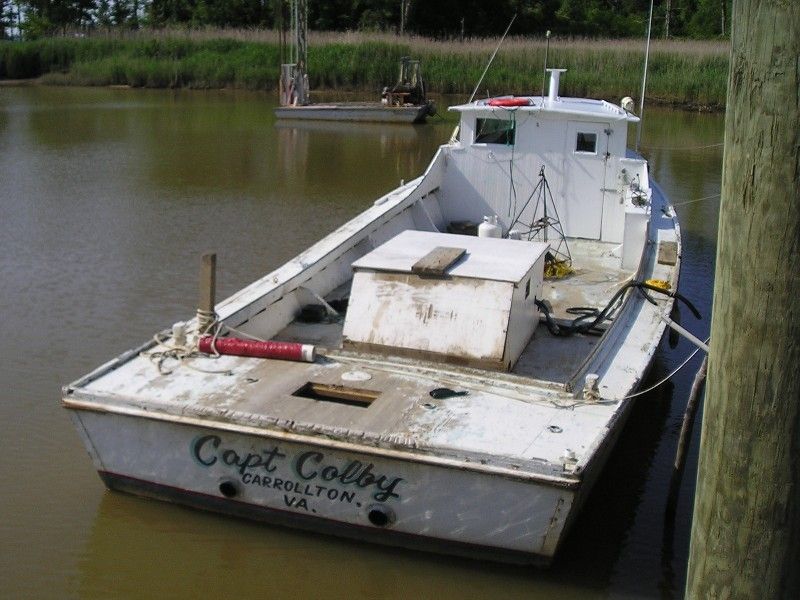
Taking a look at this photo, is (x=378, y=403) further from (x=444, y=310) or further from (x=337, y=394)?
(x=444, y=310)

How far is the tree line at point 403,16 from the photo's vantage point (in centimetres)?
4553

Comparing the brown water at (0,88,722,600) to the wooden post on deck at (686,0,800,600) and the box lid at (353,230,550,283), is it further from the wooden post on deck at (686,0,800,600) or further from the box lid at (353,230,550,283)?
the wooden post on deck at (686,0,800,600)

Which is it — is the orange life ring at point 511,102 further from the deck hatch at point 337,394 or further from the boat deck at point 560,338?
the deck hatch at point 337,394

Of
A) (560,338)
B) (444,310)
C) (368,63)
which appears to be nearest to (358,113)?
(368,63)

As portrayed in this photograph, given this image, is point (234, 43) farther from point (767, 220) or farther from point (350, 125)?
point (767, 220)

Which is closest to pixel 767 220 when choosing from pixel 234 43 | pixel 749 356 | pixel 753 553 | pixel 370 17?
pixel 749 356

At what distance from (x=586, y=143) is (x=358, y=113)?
697 inches

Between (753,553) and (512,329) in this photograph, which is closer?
(753,553)

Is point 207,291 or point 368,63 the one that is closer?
point 207,291

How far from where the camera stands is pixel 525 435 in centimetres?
588

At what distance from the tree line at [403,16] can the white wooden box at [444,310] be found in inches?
1393

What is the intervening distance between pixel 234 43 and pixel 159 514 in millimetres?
35025

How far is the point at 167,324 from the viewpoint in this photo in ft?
33.4

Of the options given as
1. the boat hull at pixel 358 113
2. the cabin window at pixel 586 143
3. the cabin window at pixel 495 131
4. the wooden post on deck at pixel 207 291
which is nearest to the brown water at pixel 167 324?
the wooden post on deck at pixel 207 291
